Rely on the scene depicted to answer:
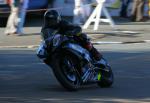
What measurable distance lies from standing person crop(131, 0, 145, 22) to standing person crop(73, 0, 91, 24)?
1.86 meters

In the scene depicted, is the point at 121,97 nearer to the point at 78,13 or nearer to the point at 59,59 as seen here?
the point at 59,59

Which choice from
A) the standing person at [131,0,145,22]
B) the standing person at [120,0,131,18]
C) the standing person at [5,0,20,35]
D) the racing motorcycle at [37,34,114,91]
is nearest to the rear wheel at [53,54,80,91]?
the racing motorcycle at [37,34,114,91]

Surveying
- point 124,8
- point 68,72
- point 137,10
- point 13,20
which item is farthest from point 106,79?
point 124,8

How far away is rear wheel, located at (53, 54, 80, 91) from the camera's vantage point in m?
9.72

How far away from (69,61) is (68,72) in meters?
0.17

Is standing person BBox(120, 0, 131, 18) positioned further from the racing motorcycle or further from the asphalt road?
the racing motorcycle

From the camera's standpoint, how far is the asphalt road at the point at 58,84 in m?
9.36

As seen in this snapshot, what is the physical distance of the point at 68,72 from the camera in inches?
392

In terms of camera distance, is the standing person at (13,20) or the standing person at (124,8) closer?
the standing person at (13,20)

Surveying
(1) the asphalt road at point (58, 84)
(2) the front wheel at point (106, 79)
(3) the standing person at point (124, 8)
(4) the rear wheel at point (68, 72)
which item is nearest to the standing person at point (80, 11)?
(3) the standing person at point (124, 8)

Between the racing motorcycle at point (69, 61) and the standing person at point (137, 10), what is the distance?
1376 cm

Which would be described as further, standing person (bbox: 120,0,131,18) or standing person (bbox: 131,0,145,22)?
standing person (bbox: 120,0,131,18)

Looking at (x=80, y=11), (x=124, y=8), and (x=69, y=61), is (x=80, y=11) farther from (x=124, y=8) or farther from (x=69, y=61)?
(x=69, y=61)

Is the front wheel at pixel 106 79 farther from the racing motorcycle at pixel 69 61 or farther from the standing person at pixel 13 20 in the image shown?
the standing person at pixel 13 20
